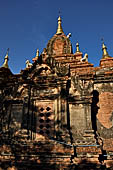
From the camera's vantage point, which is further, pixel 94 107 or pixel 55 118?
pixel 94 107

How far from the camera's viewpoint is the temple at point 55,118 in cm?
909

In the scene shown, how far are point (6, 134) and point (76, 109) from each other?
428 cm

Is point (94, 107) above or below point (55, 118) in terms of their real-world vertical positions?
above

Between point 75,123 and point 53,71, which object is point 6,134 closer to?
point 75,123

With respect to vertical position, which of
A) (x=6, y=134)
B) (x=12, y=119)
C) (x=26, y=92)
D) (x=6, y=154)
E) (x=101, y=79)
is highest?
(x=101, y=79)

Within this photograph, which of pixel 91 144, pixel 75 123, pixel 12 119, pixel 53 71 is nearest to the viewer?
pixel 91 144

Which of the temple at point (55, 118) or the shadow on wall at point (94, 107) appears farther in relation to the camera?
the shadow on wall at point (94, 107)

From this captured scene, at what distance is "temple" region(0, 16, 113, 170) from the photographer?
909cm

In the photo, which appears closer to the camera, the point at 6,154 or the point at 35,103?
the point at 6,154

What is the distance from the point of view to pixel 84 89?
11.3m

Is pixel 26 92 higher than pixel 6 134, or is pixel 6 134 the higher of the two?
pixel 26 92

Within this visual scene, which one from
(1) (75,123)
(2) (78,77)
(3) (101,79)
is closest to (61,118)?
(1) (75,123)

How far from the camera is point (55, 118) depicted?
10.7m

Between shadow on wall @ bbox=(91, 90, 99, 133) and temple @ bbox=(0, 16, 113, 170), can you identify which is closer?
temple @ bbox=(0, 16, 113, 170)
